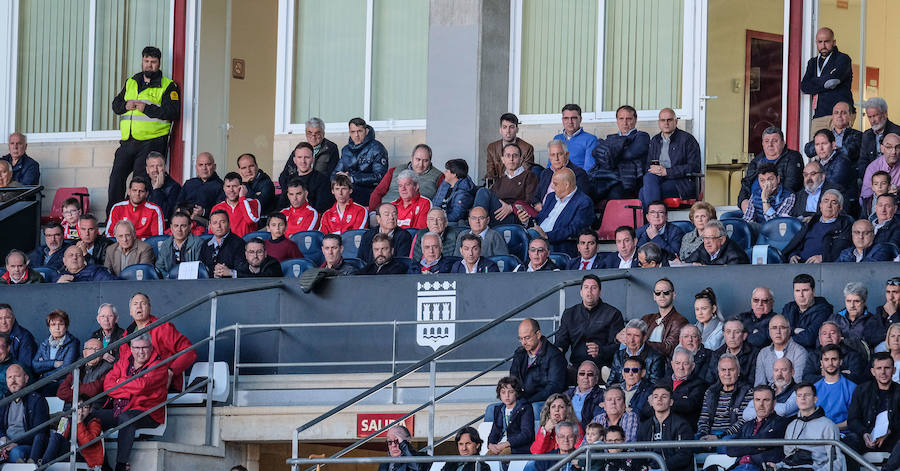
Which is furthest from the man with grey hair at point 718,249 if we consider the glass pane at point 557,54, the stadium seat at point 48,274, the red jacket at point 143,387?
the stadium seat at point 48,274

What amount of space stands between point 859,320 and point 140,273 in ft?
21.1

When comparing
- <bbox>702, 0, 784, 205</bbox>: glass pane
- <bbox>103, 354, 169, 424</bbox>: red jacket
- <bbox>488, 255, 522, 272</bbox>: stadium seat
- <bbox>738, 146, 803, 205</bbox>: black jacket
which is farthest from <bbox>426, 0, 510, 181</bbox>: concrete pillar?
<bbox>103, 354, 169, 424</bbox>: red jacket

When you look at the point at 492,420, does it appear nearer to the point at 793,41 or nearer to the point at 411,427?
the point at 411,427

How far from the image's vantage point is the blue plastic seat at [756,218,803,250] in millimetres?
13445

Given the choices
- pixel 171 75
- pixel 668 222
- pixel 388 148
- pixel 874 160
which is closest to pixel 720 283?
pixel 668 222

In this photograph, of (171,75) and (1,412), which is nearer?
(1,412)

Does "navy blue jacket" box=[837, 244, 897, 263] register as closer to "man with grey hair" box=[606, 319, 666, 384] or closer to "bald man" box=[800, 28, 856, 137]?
"man with grey hair" box=[606, 319, 666, 384]

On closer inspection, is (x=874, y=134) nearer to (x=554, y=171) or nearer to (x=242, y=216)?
(x=554, y=171)

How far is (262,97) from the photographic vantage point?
19.5m

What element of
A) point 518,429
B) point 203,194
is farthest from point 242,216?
point 518,429

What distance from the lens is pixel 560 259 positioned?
1390cm

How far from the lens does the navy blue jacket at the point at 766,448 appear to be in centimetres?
1072

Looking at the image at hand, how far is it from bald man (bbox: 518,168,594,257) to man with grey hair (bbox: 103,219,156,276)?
3.49 meters

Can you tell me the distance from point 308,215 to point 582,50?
339 centimetres
